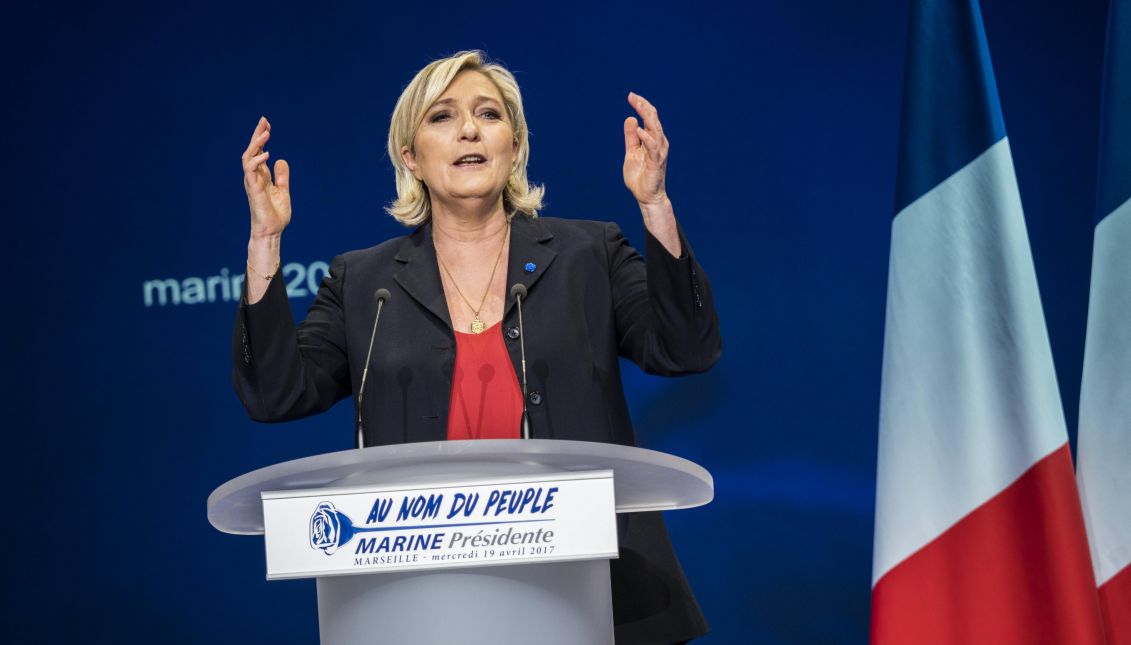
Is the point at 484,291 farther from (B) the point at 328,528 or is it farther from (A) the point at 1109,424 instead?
(A) the point at 1109,424

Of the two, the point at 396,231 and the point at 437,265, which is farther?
the point at 396,231

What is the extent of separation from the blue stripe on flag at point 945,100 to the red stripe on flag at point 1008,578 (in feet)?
1.44

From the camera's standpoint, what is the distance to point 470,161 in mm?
2186

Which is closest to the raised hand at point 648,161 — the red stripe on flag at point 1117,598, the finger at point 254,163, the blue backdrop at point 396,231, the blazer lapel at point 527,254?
the blazer lapel at point 527,254

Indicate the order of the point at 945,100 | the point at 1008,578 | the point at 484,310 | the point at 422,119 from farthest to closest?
1. the point at 422,119
2. the point at 484,310
3. the point at 945,100
4. the point at 1008,578

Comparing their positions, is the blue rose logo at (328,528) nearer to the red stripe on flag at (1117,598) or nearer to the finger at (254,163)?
the finger at (254,163)

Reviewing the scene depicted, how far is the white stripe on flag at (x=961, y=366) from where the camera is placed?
1704 millimetres

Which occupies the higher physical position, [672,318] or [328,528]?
[672,318]

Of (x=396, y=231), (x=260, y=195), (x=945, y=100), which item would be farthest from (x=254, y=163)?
(x=396, y=231)

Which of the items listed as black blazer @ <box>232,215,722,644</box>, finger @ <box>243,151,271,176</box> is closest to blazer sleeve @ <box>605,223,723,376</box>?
black blazer @ <box>232,215,722,644</box>

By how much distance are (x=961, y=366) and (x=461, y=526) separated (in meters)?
0.78

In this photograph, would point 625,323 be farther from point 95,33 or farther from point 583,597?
point 95,33

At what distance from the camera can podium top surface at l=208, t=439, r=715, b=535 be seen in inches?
53.3

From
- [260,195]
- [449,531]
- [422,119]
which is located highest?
[422,119]
